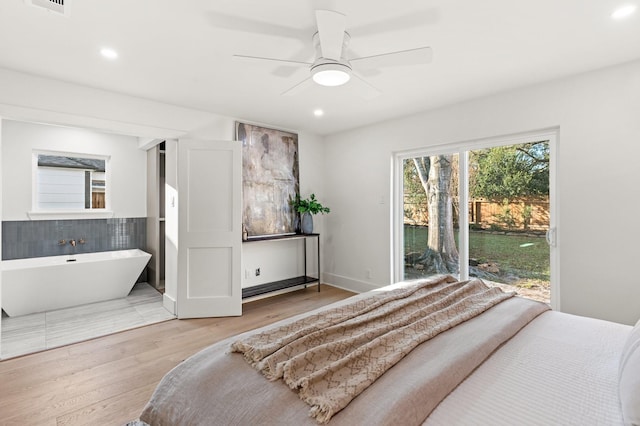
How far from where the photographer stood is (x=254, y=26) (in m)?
2.01

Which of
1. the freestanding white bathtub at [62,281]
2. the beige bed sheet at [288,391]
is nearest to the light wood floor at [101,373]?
the beige bed sheet at [288,391]

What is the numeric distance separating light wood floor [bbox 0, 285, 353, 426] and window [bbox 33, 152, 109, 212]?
2634 millimetres

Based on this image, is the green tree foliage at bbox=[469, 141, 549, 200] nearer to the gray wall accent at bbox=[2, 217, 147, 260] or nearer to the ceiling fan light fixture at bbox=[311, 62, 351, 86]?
the ceiling fan light fixture at bbox=[311, 62, 351, 86]

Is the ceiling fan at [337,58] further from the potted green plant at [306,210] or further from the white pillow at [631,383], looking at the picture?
the potted green plant at [306,210]

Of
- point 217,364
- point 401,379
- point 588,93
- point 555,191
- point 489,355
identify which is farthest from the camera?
point 555,191

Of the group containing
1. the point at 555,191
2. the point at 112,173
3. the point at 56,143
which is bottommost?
the point at 555,191

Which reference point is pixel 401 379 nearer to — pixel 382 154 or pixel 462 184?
pixel 462 184

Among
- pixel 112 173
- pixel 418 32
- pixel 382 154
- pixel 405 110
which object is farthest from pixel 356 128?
pixel 112 173

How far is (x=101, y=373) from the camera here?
238cm

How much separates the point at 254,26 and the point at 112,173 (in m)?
4.06

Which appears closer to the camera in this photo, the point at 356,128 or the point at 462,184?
the point at 462,184

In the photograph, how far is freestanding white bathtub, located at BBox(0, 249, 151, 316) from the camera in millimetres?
3471

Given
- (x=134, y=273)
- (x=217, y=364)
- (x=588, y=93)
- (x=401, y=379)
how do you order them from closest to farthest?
(x=401, y=379) < (x=217, y=364) < (x=588, y=93) < (x=134, y=273)

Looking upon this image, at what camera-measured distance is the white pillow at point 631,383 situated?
3.02 feet
